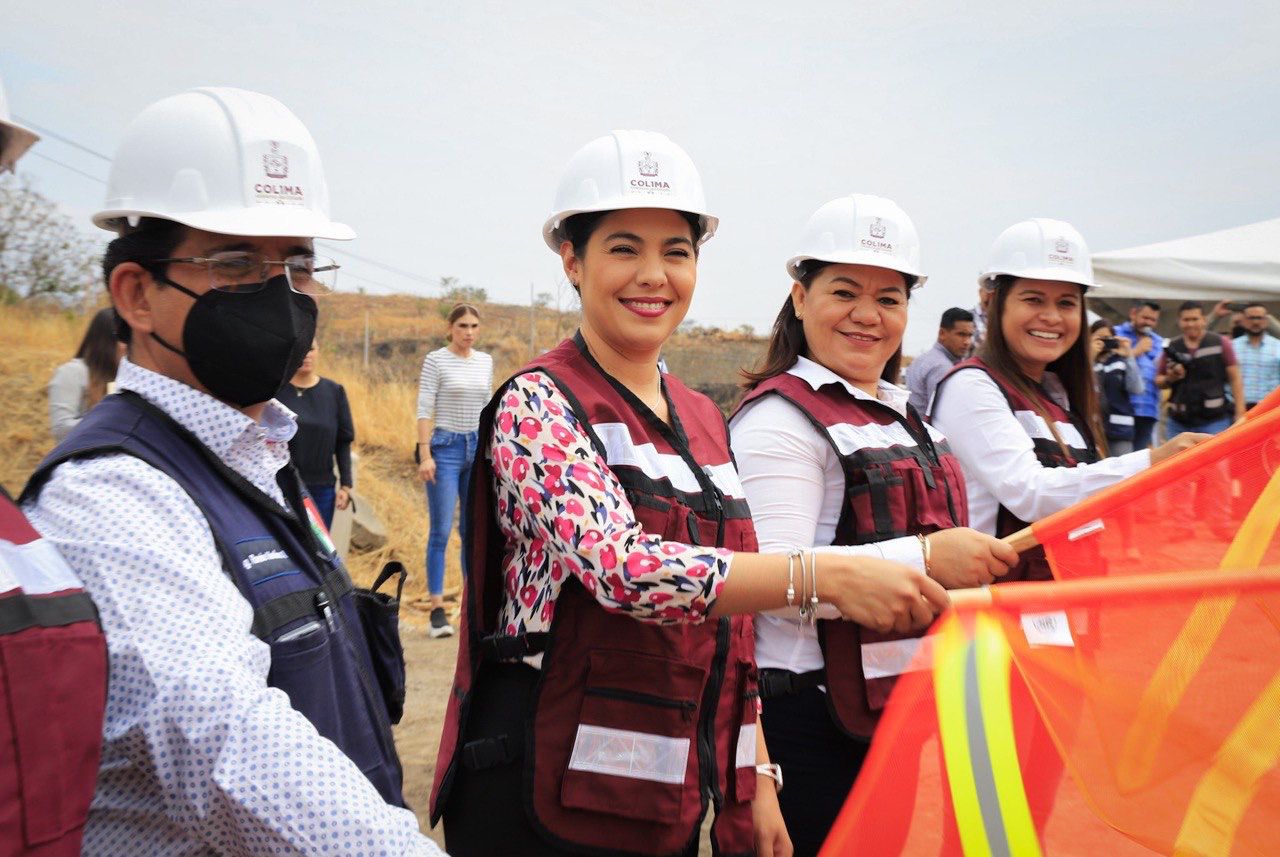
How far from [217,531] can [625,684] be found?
882mm

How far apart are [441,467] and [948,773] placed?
6181 millimetres

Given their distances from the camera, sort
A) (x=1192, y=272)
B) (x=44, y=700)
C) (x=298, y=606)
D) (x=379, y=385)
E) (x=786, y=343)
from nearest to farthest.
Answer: (x=44, y=700), (x=298, y=606), (x=786, y=343), (x=1192, y=272), (x=379, y=385)

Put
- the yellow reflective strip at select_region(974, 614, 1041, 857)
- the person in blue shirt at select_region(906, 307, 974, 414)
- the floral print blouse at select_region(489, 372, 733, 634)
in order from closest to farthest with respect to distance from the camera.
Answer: the yellow reflective strip at select_region(974, 614, 1041, 857)
the floral print blouse at select_region(489, 372, 733, 634)
the person in blue shirt at select_region(906, 307, 974, 414)

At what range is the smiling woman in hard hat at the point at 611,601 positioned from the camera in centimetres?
181

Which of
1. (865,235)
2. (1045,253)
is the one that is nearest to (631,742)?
(865,235)

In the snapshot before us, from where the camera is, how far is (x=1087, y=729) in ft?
6.10

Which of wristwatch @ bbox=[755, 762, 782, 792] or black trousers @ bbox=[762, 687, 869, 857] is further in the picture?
black trousers @ bbox=[762, 687, 869, 857]

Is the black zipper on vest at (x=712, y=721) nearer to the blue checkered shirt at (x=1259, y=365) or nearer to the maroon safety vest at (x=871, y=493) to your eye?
the maroon safety vest at (x=871, y=493)

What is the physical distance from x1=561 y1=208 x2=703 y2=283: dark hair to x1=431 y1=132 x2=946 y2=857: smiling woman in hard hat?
2 cm

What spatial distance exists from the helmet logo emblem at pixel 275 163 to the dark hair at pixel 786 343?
1.62m

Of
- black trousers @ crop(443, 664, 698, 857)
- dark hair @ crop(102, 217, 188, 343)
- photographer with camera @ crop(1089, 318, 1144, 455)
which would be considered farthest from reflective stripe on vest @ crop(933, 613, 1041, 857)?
photographer with camera @ crop(1089, 318, 1144, 455)

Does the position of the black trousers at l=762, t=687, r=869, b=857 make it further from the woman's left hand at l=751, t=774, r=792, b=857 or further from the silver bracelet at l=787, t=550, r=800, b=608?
the silver bracelet at l=787, t=550, r=800, b=608

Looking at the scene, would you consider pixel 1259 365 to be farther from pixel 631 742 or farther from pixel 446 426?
pixel 631 742

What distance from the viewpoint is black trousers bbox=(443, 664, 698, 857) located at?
6.36 ft
